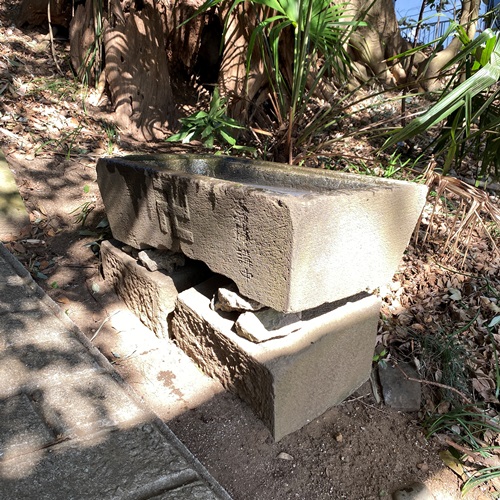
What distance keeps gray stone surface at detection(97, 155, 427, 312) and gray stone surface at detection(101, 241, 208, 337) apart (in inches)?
6.6

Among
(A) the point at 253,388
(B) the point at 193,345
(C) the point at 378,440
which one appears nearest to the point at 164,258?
(B) the point at 193,345

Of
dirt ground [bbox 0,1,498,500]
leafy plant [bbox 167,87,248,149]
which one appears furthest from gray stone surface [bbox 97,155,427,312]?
leafy plant [bbox 167,87,248,149]

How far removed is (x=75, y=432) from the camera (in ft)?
4.72

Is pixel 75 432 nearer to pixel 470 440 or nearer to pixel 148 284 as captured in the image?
pixel 148 284

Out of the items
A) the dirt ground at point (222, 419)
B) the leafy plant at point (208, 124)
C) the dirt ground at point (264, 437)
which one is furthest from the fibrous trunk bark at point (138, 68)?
the dirt ground at point (264, 437)

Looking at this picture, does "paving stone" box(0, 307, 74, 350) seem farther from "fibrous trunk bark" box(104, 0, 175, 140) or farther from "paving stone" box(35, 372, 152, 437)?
"fibrous trunk bark" box(104, 0, 175, 140)

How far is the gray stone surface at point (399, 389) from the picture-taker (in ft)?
7.07

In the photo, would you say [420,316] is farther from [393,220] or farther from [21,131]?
[21,131]

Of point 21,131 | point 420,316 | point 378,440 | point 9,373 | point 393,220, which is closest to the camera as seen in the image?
point 9,373

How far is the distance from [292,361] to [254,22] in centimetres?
283

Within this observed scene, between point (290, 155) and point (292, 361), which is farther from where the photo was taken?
point (290, 155)

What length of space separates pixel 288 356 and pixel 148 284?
0.84m

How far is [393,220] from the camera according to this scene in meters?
1.78

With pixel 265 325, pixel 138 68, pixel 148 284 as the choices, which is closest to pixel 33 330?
pixel 148 284
